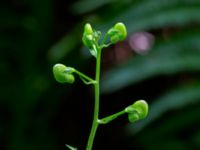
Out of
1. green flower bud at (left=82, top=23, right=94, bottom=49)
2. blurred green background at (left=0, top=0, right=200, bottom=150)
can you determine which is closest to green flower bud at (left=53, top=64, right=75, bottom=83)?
green flower bud at (left=82, top=23, right=94, bottom=49)

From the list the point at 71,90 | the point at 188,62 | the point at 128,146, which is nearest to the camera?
the point at 188,62

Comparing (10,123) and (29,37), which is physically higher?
(29,37)

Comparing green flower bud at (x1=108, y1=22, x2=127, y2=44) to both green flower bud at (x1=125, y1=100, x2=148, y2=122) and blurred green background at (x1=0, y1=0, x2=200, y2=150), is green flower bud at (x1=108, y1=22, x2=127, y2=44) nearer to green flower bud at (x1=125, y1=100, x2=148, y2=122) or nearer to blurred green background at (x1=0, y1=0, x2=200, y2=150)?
green flower bud at (x1=125, y1=100, x2=148, y2=122)

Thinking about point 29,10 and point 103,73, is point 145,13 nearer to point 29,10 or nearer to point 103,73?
point 103,73

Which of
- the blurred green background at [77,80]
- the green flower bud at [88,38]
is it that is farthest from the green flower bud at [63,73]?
the blurred green background at [77,80]

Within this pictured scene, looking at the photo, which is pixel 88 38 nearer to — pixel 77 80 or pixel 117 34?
pixel 117 34

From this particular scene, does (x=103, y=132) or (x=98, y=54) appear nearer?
(x=98, y=54)

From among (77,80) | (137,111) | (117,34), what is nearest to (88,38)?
(117,34)

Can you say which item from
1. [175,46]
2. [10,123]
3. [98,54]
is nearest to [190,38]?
[175,46]

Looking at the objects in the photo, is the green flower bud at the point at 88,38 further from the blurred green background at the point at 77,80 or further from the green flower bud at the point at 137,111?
the blurred green background at the point at 77,80
